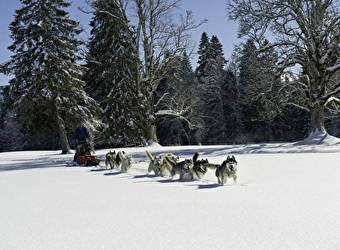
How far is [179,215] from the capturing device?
16.0 feet

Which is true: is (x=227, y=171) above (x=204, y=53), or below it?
below

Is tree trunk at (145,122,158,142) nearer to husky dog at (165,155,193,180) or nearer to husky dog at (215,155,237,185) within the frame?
husky dog at (165,155,193,180)

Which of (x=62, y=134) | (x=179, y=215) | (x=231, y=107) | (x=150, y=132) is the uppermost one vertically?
(x=231, y=107)

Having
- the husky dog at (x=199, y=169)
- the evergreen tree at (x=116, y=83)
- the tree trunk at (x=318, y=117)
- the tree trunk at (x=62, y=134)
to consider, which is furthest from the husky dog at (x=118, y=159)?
the evergreen tree at (x=116, y=83)

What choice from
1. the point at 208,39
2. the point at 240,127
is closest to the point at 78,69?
the point at 240,127

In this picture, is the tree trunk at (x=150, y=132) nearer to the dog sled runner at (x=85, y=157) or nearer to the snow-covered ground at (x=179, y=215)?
the dog sled runner at (x=85, y=157)

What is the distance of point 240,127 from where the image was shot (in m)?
49.4

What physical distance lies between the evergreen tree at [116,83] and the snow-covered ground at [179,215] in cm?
2128

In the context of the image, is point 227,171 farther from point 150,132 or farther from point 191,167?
point 150,132

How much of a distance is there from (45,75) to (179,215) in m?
20.7

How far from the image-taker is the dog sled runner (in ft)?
44.7

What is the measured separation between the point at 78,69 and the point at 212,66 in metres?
32.8

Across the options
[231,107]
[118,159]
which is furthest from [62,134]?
[231,107]

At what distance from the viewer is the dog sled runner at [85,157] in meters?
13.6
